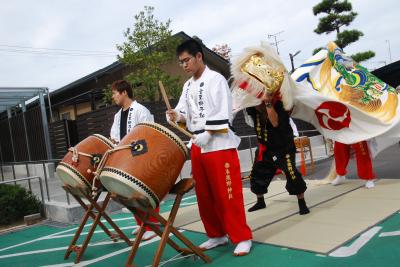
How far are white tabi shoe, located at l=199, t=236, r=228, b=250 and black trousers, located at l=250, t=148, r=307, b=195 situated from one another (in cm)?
99

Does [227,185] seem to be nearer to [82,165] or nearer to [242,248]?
[242,248]

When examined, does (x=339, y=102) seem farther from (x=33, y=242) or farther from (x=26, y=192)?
(x=26, y=192)

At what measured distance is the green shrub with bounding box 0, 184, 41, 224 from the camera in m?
5.64

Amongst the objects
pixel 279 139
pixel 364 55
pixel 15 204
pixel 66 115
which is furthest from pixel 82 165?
pixel 364 55

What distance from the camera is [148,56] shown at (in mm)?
9273

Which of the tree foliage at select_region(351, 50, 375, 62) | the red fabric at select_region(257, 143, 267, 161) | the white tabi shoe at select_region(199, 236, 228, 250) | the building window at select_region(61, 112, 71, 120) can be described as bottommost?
the white tabi shoe at select_region(199, 236, 228, 250)

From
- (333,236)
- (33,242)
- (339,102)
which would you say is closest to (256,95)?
(333,236)

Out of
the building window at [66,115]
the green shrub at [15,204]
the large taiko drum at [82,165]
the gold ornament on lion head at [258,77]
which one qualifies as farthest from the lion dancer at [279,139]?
the building window at [66,115]

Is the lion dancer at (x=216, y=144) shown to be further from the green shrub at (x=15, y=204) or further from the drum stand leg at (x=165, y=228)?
the green shrub at (x=15, y=204)

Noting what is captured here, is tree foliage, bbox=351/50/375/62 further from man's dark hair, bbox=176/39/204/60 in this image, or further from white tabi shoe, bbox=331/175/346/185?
man's dark hair, bbox=176/39/204/60

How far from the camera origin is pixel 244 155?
10000mm

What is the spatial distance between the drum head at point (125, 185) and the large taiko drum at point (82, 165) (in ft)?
2.46

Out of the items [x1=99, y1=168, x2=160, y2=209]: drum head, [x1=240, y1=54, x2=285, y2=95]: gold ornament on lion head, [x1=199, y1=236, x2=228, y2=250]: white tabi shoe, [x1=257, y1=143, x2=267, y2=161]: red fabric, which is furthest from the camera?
[x1=257, y1=143, x2=267, y2=161]: red fabric

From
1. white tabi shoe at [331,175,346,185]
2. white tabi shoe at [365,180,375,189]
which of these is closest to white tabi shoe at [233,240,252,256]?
white tabi shoe at [365,180,375,189]
